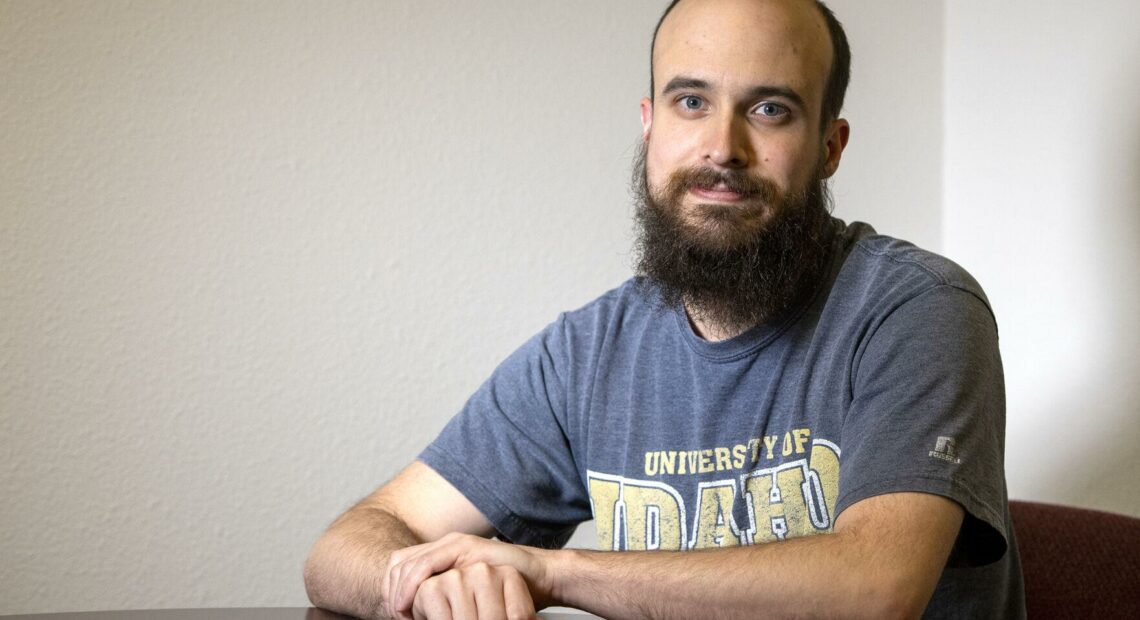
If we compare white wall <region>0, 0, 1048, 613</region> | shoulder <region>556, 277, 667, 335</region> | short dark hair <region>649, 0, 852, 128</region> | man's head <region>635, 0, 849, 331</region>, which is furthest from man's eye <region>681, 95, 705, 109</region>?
white wall <region>0, 0, 1048, 613</region>

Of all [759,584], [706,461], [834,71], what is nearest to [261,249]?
[706,461]

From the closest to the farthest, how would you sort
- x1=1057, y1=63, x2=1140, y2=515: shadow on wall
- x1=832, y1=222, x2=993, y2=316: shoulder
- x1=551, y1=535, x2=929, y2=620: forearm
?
x1=551, y1=535, x2=929, y2=620: forearm < x1=832, y1=222, x2=993, y2=316: shoulder < x1=1057, y1=63, x2=1140, y2=515: shadow on wall

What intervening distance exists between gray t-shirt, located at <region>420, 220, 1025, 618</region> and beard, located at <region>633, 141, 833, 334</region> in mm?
29

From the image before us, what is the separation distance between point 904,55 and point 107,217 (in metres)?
1.79

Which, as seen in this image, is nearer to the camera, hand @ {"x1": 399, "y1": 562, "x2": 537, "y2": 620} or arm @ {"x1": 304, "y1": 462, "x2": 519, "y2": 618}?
hand @ {"x1": 399, "y1": 562, "x2": 537, "y2": 620}

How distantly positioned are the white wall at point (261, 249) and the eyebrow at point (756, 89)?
598mm

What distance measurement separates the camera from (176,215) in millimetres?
1826

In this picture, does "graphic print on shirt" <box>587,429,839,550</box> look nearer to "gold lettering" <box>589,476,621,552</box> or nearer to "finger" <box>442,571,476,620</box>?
"gold lettering" <box>589,476,621,552</box>

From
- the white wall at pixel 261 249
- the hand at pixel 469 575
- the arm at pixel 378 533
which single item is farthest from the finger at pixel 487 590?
the white wall at pixel 261 249

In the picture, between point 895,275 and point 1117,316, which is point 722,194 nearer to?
point 895,275

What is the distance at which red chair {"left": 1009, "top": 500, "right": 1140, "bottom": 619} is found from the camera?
4.57ft

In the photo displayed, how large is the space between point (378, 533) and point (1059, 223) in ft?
5.06

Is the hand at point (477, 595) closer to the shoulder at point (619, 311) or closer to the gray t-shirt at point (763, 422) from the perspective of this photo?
the gray t-shirt at point (763, 422)

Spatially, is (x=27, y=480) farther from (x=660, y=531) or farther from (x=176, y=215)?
(x=660, y=531)
